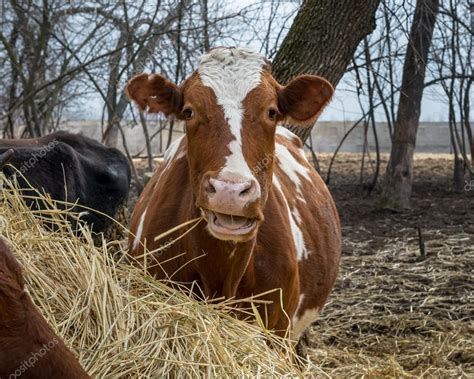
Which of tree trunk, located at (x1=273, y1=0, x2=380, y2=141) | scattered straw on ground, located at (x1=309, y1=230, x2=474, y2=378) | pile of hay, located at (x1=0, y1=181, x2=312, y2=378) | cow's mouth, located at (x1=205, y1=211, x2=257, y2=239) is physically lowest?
scattered straw on ground, located at (x1=309, y1=230, x2=474, y2=378)

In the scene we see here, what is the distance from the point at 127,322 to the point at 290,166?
2465mm

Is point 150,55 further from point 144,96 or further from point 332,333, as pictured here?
point 144,96

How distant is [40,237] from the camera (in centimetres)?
352

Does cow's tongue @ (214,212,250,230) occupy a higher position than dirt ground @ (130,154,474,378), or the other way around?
cow's tongue @ (214,212,250,230)

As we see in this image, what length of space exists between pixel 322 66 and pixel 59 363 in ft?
15.2

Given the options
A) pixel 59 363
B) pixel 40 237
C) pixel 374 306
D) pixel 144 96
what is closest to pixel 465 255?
pixel 374 306

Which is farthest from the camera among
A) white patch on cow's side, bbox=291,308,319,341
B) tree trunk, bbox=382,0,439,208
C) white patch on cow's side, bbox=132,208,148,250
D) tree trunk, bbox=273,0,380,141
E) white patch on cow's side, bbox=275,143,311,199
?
tree trunk, bbox=382,0,439,208

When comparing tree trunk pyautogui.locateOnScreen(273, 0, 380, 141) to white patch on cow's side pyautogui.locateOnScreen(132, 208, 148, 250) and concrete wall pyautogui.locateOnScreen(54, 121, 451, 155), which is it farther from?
concrete wall pyautogui.locateOnScreen(54, 121, 451, 155)

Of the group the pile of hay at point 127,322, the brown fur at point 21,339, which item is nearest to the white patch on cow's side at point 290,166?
the pile of hay at point 127,322

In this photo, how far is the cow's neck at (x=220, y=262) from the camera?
3.88 metres

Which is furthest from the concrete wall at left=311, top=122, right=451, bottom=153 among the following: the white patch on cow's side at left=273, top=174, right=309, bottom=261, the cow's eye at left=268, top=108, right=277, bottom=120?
the cow's eye at left=268, top=108, right=277, bottom=120

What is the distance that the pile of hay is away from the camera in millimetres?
2990

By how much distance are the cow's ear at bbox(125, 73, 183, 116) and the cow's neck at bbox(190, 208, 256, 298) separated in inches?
26.6

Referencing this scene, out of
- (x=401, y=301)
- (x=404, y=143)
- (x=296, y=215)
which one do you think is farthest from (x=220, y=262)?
(x=404, y=143)
